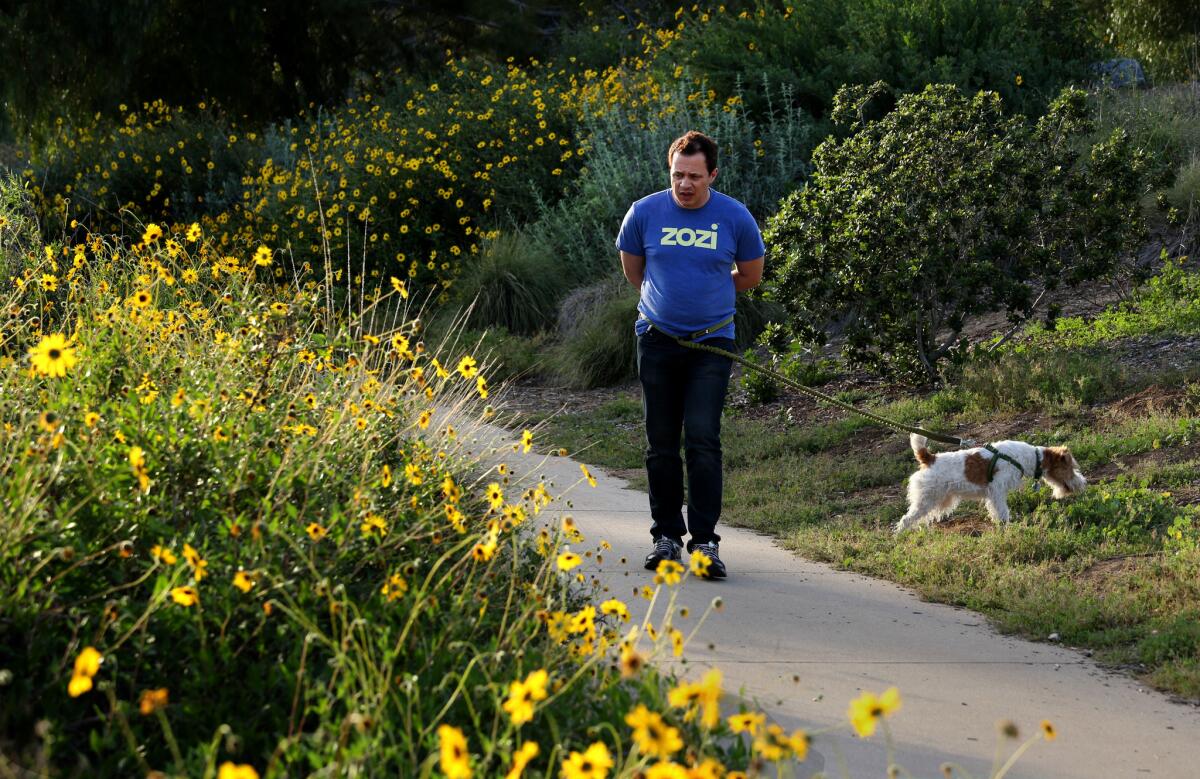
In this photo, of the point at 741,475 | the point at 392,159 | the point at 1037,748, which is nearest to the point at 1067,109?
the point at 741,475

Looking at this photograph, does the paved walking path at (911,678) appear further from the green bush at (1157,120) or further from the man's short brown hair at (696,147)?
the green bush at (1157,120)

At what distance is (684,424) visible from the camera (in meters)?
6.30

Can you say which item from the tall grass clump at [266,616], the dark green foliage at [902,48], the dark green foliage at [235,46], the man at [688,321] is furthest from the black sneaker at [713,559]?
the dark green foliage at [235,46]

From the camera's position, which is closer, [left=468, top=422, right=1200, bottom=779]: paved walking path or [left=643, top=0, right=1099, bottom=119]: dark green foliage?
[left=468, top=422, right=1200, bottom=779]: paved walking path

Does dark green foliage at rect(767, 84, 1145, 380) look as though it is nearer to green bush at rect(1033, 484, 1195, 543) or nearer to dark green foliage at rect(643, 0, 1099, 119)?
green bush at rect(1033, 484, 1195, 543)

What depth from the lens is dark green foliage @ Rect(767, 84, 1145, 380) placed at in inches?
377

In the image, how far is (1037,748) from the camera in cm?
419

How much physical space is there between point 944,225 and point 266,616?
7107mm

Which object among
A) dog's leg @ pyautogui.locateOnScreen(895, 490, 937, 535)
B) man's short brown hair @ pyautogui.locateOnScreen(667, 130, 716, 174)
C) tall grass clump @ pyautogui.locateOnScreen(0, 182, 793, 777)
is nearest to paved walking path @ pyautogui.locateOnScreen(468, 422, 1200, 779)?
tall grass clump @ pyautogui.locateOnScreen(0, 182, 793, 777)

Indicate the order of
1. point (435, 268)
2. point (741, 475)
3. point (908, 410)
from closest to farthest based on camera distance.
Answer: point (741, 475) < point (908, 410) < point (435, 268)

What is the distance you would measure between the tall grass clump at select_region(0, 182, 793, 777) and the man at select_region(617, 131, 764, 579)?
1271mm

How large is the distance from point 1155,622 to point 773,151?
993 centimetres

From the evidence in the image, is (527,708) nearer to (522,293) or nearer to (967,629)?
(967,629)

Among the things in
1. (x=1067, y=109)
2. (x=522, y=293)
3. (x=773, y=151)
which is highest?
(x=1067, y=109)
